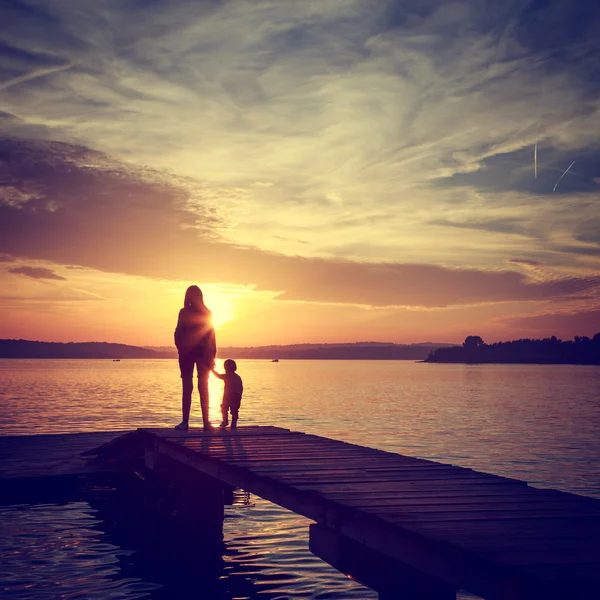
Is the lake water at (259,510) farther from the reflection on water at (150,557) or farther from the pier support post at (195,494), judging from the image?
the pier support post at (195,494)

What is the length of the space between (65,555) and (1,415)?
38084 mm

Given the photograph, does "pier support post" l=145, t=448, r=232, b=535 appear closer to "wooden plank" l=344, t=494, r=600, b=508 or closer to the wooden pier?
the wooden pier

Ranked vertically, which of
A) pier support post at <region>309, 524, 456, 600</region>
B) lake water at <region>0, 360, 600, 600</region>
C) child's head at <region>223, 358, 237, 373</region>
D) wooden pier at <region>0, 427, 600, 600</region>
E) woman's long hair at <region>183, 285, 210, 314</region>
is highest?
woman's long hair at <region>183, 285, 210, 314</region>

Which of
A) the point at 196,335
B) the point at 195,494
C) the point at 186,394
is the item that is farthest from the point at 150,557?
the point at 196,335

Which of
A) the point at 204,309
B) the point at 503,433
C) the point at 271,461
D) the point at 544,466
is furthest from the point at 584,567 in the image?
the point at 503,433

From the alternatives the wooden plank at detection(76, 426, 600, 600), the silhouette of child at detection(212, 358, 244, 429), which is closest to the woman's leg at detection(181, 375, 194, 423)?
the silhouette of child at detection(212, 358, 244, 429)

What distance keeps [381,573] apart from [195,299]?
7.56m

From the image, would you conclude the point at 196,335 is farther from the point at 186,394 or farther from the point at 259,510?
the point at 259,510

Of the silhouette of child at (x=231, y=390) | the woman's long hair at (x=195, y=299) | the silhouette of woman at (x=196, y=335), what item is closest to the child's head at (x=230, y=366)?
the silhouette of child at (x=231, y=390)

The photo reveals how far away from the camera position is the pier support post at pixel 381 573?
21.4 feet

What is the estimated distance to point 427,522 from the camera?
5887 millimetres

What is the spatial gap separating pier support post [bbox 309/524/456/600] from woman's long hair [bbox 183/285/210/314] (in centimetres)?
689

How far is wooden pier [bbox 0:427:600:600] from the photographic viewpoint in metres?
4.69

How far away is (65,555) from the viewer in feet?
40.9
